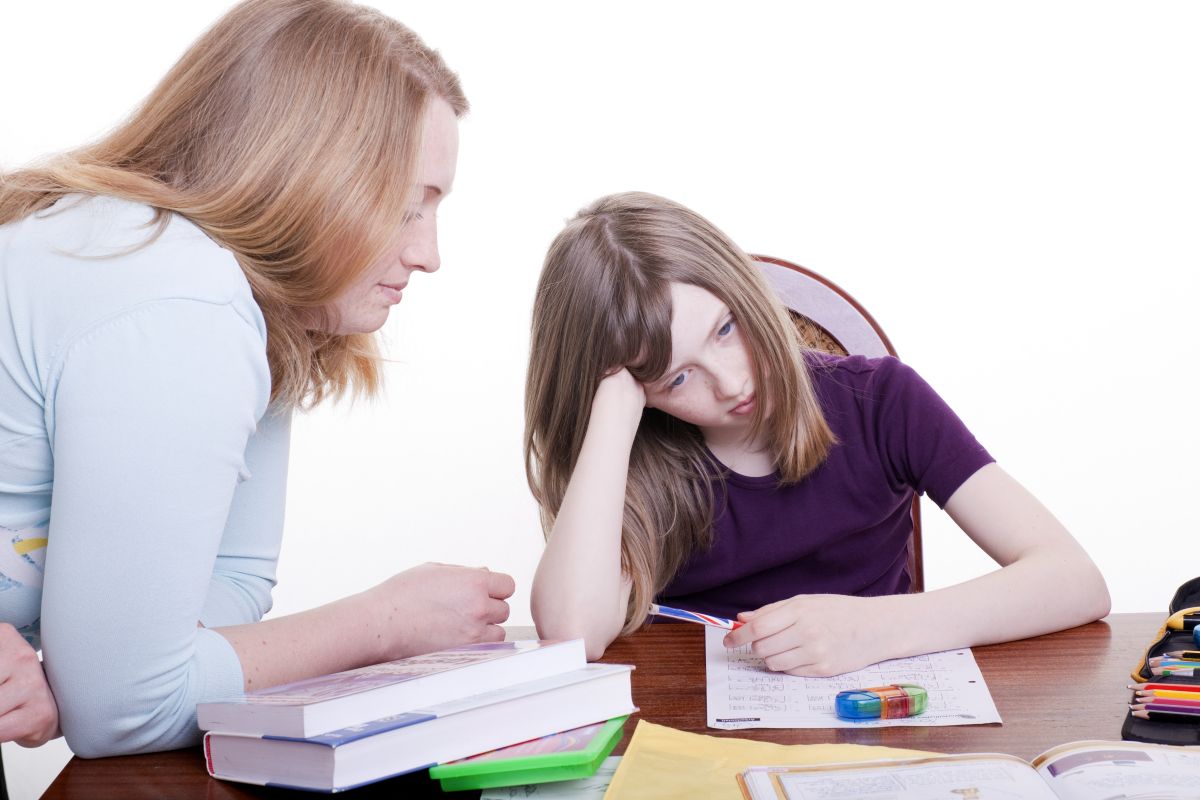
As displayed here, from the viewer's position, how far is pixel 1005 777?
0.63 metres

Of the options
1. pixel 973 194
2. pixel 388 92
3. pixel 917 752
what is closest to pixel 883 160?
pixel 973 194

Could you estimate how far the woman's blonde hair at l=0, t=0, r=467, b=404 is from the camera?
83 cm

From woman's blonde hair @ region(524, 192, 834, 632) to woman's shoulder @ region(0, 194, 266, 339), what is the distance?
0.50m

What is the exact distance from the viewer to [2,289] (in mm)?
777

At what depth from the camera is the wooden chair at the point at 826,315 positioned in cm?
150

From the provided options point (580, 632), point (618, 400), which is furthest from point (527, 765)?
point (618, 400)

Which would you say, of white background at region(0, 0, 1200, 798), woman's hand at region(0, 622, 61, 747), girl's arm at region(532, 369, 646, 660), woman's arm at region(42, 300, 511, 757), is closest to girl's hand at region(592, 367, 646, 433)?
girl's arm at region(532, 369, 646, 660)

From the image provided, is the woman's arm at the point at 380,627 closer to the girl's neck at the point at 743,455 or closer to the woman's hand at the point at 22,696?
the woman's hand at the point at 22,696

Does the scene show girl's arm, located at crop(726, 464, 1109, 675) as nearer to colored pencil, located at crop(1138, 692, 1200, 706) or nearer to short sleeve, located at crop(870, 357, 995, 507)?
short sleeve, located at crop(870, 357, 995, 507)

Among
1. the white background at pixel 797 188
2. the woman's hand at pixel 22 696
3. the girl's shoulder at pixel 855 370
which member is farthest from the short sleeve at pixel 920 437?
the white background at pixel 797 188

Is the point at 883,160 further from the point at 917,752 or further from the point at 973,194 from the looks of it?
the point at 917,752

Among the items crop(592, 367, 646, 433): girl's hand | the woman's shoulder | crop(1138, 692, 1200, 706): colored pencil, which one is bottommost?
crop(1138, 692, 1200, 706): colored pencil

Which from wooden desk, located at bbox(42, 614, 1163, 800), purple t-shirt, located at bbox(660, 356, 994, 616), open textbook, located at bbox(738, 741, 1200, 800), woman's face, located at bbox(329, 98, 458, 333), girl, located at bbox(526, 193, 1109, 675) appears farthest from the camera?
purple t-shirt, located at bbox(660, 356, 994, 616)

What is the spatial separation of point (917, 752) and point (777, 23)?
7.08 ft
